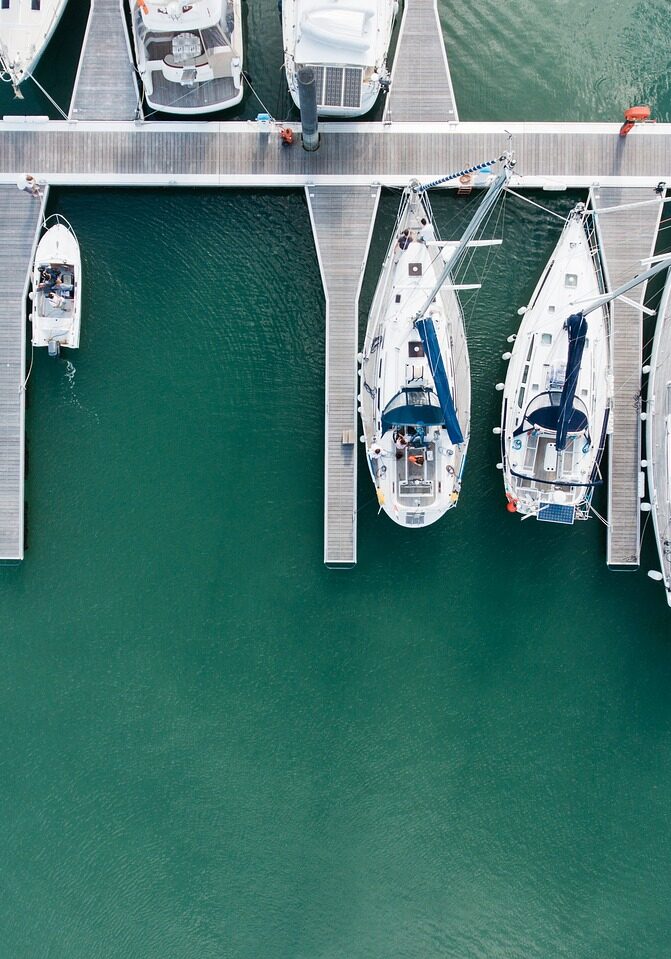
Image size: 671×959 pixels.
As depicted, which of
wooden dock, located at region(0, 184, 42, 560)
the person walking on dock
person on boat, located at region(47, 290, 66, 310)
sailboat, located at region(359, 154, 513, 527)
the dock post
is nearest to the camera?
the dock post

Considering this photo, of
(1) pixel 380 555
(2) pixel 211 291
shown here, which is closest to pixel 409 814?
(1) pixel 380 555

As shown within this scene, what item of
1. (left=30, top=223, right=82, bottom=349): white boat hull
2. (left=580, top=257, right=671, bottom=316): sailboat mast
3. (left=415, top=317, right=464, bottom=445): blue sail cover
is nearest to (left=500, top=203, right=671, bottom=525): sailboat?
(left=580, top=257, right=671, bottom=316): sailboat mast

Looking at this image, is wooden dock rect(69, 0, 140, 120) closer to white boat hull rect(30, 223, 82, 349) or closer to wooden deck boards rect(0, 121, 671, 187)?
wooden deck boards rect(0, 121, 671, 187)

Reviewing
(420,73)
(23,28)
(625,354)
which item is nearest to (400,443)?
(625,354)

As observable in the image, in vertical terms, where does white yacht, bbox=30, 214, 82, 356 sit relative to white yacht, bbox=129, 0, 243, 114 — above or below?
below

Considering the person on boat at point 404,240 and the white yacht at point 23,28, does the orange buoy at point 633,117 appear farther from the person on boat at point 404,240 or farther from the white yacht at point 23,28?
the white yacht at point 23,28

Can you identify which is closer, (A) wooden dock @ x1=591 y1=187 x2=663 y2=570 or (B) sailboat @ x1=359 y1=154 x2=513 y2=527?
(B) sailboat @ x1=359 y1=154 x2=513 y2=527

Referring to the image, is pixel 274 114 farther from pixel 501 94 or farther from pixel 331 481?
pixel 331 481

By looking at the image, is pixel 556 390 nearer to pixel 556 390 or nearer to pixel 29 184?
pixel 556 390
